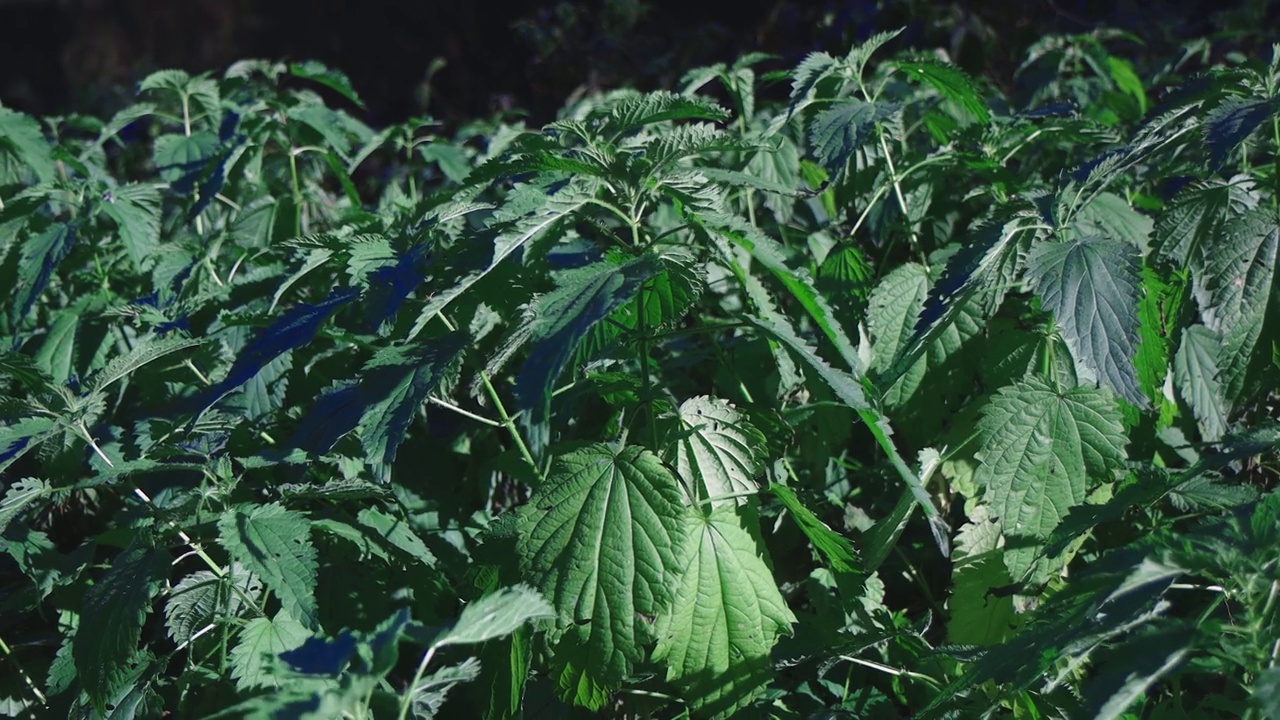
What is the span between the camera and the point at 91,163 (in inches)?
133

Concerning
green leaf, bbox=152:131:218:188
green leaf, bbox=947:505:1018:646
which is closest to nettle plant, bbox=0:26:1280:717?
green leaf, bbox=947:505:1018:646

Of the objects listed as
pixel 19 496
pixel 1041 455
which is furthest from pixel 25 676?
pixel 1041 455

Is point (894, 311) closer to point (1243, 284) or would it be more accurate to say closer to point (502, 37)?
point (1243, 284)

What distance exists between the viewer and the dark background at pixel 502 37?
490 centimetres

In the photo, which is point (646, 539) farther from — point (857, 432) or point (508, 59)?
point (508, 59)

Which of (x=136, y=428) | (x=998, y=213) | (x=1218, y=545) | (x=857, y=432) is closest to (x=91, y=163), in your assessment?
(x=136, y=428)

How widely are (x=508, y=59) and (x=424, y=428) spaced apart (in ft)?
17.4

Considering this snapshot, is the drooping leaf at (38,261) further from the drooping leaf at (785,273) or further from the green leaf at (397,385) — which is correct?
the drooping leaf at (785,273)

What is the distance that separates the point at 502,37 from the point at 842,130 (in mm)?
5881

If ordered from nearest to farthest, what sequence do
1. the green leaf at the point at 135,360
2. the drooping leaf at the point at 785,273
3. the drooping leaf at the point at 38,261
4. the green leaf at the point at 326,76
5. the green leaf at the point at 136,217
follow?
the drooping leaf at the point at 785,273 < the green leaf at the point at 135,360 < the drooping leaf at the point at 38,261 < the green leaf at the point at 136,217 < the green leaf at the point at 326,76

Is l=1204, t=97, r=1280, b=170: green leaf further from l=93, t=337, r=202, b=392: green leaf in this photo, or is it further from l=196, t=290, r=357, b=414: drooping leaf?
l=93, t=337, r=202, b=392: green leaf

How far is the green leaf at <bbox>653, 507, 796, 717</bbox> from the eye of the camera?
1.66m

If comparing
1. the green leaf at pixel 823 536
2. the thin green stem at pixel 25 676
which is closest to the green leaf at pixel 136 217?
the thin green stem at pixel 25 676

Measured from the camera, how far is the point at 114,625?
1688mm
